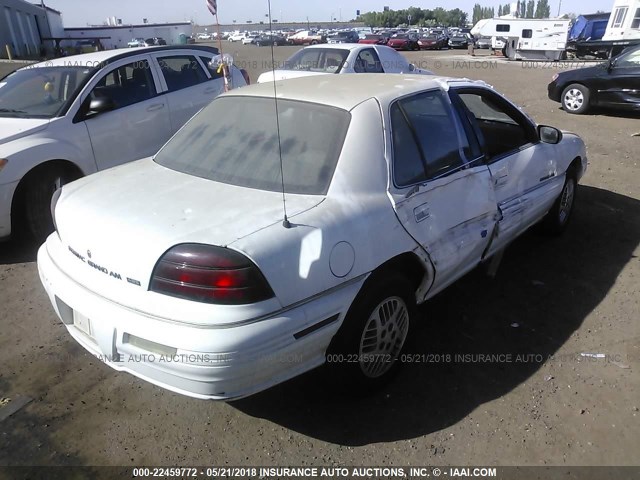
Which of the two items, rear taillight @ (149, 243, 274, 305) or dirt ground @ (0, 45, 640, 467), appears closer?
rear taillight @ (149, 243, 274, 305)

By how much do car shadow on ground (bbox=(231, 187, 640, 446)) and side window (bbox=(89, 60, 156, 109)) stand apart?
13.3 feet

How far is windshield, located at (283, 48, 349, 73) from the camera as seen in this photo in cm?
1041

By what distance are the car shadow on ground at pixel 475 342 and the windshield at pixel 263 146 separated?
108 centimetres

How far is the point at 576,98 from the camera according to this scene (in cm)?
1148

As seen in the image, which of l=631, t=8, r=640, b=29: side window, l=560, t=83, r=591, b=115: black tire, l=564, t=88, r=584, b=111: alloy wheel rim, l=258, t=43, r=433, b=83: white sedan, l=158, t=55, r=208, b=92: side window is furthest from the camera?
l=631, t=8, r=640, b=29: side window

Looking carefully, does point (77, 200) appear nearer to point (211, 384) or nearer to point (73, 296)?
point (73, 296)

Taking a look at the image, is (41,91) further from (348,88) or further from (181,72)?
(348,88)

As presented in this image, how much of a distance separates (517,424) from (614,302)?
1.73 m

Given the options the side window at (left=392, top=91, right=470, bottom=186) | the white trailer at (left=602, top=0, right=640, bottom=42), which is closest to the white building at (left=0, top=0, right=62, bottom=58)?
the white trailer at (left=602, top=0, right=640, bottom=42)

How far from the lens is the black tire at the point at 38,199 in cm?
478

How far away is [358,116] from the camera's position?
2.83 meters

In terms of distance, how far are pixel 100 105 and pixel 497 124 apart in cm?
394

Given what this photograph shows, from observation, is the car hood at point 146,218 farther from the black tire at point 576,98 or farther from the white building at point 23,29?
the white building at point 23,29

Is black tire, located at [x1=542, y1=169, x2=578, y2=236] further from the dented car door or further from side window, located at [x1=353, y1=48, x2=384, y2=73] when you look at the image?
side window, located at [x1=353, y1=48, x2=384, y2=73]
